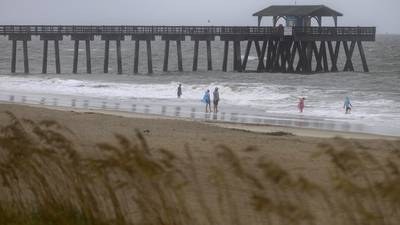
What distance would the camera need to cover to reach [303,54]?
50.1m

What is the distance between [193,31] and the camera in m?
49.7

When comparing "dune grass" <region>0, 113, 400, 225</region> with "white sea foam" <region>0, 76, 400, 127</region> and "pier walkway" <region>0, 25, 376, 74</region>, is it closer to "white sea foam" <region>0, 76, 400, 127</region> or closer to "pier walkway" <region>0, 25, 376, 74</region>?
"white sea foam" <region>0, 76, 400, 127</region>

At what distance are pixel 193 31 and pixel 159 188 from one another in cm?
4473

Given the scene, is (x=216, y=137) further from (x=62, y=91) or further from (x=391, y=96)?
(x=62, y=91)

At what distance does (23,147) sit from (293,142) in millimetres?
11290

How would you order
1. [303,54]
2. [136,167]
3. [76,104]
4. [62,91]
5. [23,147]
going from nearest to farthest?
[136,167]
[23,147]
[76,104]
[62,91]
[303,54]

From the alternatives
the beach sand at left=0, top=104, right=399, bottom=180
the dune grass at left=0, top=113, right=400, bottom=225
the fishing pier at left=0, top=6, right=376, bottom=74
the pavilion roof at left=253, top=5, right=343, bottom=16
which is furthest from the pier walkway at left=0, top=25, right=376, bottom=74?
the dune grass at left=0, top=113, right=400, bottom=225

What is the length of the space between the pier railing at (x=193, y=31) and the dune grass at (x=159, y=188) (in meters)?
42.6

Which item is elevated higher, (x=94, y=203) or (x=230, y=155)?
(x=230, y=155)

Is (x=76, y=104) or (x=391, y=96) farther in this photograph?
(x=391, y=96)

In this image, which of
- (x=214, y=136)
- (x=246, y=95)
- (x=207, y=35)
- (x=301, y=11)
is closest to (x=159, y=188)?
(x=214, y=136)

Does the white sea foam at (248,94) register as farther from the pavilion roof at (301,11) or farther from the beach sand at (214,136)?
the pavilion roof at (301,11)

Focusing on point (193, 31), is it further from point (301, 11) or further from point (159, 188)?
point (159, 188)

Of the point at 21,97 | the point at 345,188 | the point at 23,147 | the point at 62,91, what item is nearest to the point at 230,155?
the point at 345,188
